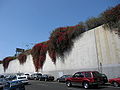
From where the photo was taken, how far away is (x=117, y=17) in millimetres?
22859

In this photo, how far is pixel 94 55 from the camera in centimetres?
2600

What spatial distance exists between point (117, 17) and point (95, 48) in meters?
5.86

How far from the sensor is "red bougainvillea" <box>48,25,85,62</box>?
30.4 metres

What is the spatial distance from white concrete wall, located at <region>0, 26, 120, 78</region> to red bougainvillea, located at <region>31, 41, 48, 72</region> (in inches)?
254

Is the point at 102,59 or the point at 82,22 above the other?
the point at 82,22

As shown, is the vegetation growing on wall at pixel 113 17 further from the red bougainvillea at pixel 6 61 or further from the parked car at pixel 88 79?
the red bougainvillea at pixel 6 61

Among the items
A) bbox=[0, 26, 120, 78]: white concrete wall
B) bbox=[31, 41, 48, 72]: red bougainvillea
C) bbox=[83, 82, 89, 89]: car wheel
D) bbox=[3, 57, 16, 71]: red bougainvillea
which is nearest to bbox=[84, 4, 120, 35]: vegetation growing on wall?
bbox=[0, 26, 120, 78]: white concrete wall

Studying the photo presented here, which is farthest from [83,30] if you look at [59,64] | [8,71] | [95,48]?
[8,71]

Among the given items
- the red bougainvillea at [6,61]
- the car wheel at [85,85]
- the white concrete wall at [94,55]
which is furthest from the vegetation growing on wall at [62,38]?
the red bougainvillea at [6,61]

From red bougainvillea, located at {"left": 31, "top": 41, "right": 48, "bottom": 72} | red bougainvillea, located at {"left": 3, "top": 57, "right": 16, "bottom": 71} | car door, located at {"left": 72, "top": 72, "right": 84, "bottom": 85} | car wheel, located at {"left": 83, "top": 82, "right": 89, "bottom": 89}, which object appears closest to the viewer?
car wheel, located at {"left": 83, "top": 82, "right": 89, "bottom": 89}

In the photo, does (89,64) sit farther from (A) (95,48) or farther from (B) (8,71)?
(B) (8,71)

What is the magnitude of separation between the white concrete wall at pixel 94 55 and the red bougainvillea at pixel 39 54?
6.45 metres

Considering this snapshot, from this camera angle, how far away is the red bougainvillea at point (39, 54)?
1633 inches

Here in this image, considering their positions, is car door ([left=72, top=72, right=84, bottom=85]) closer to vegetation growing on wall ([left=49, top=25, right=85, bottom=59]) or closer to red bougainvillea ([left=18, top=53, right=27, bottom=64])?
vegetation growing on wall ([left=49, top=25, right=85, bottom=59])
